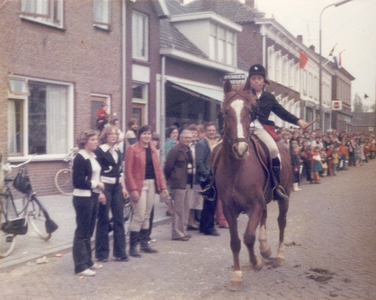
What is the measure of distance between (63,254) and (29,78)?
6.89m

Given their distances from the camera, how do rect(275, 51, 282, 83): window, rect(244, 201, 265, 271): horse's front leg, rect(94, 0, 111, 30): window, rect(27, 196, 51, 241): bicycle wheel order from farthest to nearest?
rect(275, 51, 282, 83): window
rect(94, 0, 111, 30): window
rect(27, 196, 51, 241): bicycle wheel
rect(244, 201, 265, 271): horse's front leg

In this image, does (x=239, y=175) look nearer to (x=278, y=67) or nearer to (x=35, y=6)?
(x=35, y=6)

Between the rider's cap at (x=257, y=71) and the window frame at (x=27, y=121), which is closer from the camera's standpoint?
the rider's cap at (x=257, y=71)

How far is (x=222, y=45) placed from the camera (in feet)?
81.5

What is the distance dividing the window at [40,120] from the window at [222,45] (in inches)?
427

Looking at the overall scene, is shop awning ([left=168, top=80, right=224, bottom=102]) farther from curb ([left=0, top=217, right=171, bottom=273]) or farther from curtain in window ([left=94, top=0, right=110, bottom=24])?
curb ([left=0, top=217, right=171, bottom=273])

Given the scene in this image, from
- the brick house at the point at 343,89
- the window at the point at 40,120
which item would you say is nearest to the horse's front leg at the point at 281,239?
the brick house at the point at 343,89

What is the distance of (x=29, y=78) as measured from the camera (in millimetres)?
12875

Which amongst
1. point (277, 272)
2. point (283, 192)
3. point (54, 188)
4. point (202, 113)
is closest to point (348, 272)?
point (277, 272)

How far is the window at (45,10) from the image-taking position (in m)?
12.4

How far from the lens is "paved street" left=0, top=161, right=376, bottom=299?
532 cm

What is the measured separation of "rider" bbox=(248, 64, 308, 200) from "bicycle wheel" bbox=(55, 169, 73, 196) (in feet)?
26.4

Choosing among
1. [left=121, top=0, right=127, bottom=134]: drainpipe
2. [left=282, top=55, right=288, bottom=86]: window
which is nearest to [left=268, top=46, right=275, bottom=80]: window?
[left=282, top=55, right=288, bottom=86]: window

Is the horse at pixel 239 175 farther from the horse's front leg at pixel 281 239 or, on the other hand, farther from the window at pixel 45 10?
the window at pixel 45 10
